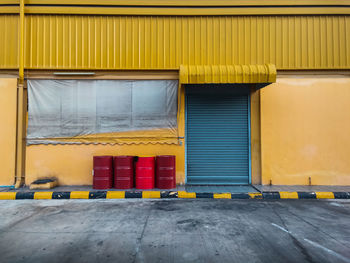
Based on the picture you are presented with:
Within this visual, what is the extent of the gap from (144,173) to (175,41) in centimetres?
454

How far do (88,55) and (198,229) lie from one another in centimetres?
654

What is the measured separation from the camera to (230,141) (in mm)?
7688

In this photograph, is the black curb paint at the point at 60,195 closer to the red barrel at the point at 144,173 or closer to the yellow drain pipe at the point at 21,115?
the yellow drain pipe at the point at 21,115

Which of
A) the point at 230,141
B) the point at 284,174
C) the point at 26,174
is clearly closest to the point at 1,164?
the point at 26,174

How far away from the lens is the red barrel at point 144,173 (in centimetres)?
669

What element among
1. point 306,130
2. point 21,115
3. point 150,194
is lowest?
point 150,194

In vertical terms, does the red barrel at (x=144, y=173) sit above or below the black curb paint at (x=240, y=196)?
above

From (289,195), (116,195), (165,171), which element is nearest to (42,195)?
(116,195)

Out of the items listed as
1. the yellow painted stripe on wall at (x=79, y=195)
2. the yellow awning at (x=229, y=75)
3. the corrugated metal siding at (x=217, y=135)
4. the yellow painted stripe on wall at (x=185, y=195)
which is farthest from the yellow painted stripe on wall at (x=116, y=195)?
the yellow awning at (x=229, y=75)

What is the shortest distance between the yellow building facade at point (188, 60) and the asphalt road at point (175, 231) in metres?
1.95

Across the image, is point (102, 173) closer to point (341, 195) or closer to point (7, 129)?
point (7, 129)

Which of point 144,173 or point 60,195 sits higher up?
point 144,173

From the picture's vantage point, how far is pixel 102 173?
670cm
